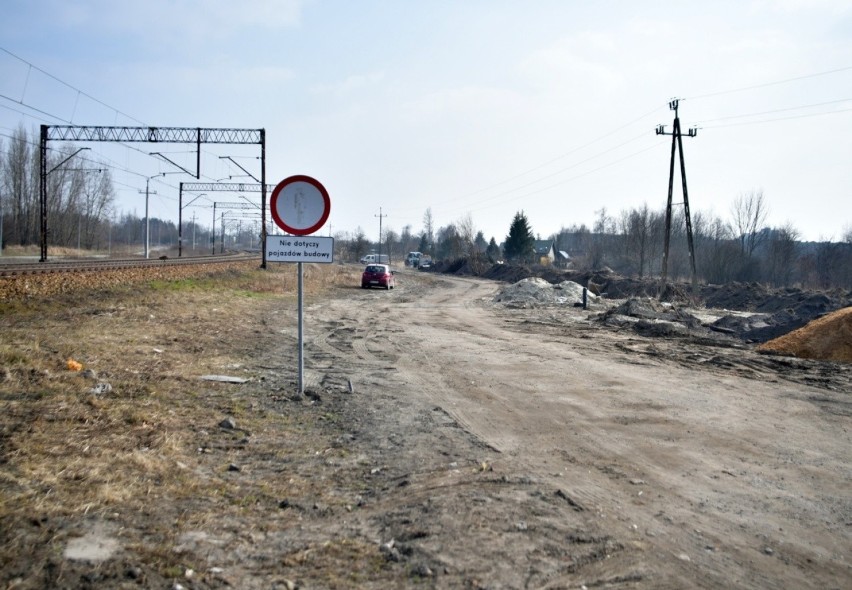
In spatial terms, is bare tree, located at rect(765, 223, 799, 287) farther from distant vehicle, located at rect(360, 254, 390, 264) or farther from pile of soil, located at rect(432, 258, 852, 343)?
distant vehicle, located at rect(360, 254, 390, 264)

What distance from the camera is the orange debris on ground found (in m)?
13.7

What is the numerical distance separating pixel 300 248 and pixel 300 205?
57 centimetres

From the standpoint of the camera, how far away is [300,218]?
8.08 meters

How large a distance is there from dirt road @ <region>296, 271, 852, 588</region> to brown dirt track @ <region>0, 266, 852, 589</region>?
27mm

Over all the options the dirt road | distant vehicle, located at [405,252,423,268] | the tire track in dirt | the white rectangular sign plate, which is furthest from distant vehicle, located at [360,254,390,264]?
the white rectangular sign plate

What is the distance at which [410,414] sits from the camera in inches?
305

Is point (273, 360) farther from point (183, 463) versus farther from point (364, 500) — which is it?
point (364, 500)

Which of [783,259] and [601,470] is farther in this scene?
[783,259]

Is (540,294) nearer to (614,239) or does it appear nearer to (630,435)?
(630,435)

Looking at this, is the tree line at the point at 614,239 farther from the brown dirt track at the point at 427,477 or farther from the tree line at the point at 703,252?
the brown dirt track at the point at 427,477

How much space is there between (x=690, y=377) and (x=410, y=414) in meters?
5.86

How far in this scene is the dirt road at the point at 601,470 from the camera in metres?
3.88

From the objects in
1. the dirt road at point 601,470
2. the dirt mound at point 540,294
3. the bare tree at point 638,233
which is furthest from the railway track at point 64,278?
the bare tree at point 638,233

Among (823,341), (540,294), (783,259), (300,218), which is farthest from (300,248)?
(783,259)
